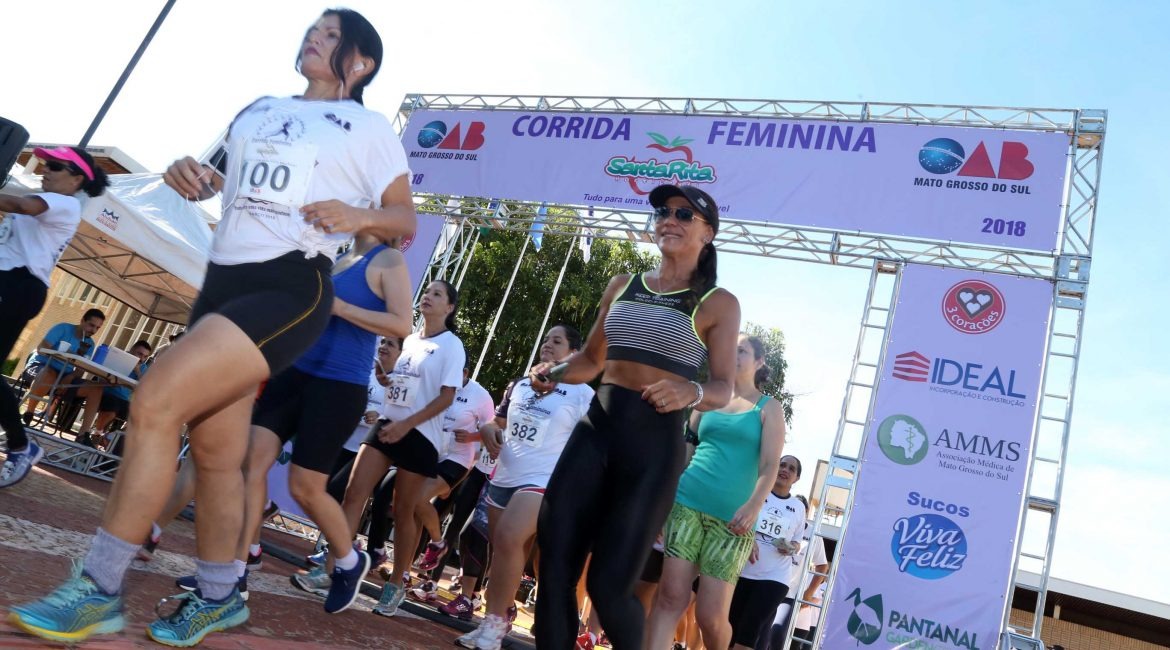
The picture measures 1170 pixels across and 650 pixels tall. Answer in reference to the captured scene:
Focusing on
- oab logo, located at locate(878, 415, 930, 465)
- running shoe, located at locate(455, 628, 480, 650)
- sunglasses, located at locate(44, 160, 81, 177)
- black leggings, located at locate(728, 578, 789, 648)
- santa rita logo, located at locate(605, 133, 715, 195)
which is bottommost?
running shoe, located at locate(455, 628, 480, 650)

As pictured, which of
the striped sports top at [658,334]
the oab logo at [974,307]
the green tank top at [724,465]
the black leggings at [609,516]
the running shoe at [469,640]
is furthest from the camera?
the oab logo at [974,307]

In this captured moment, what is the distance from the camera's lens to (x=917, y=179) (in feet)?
Result: 28.7

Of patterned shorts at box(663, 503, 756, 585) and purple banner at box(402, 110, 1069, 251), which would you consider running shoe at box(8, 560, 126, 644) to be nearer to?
patterned shorts at box(663, 503, 756, 585)

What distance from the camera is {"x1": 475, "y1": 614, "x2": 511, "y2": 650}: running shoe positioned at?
431cm

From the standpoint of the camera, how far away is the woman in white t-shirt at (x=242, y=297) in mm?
2045

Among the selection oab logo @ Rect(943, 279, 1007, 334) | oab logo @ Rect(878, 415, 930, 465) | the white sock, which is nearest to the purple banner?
oab logo @ Rect(943, 279, 1007, 334)

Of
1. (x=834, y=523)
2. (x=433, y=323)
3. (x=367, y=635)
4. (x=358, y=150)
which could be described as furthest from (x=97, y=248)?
(x=834, y=523)

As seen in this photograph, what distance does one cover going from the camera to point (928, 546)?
7668 millimetres

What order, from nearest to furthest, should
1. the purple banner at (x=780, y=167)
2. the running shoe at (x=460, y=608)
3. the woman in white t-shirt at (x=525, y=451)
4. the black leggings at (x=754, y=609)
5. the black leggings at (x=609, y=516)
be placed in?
the black leggings at (x=609, y=516), the woman in white t-shirt at (x=525, y=451), the running shoe at (x=460, y=608), the black leggings at (x=754, y=609), the purple banner at (x=780, y=167)

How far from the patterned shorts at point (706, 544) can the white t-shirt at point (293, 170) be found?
2.28 meters

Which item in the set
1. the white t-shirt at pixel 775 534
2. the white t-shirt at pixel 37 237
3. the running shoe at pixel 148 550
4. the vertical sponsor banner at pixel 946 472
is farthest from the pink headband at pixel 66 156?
the vertical sponsor banner at pixel 946 472

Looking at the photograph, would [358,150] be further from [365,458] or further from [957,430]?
[957,430]

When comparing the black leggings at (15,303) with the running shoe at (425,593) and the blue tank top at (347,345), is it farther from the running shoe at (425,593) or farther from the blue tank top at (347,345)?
the running shoe at (425,593)

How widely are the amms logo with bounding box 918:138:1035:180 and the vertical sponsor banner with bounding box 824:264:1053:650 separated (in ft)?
3.31
